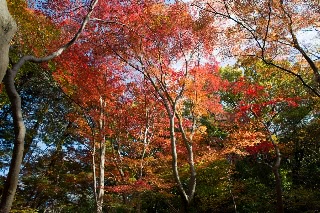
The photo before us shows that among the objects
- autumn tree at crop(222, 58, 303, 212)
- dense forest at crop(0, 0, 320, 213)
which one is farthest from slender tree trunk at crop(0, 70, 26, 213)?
autumn tree at crop(222, 58, 303, 212)

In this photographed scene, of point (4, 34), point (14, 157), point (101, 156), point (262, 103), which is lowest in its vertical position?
point (14, 157)

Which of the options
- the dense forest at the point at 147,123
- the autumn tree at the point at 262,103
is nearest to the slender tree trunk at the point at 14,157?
the dense forest at the point at 147,123

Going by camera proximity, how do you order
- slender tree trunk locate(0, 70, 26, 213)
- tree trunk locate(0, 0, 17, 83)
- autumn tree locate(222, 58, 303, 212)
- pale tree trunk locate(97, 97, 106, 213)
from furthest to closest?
autumn tree locate(222, 58, 303, 212)
pale tree trunk locate(97, 97, 106, 213)
slender tree trunk locate(0, 70, 26, 213)
tree trunk locate(0, 0, 17, 83)

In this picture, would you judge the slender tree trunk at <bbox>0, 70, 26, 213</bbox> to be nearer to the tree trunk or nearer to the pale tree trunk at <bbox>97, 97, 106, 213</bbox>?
the tree trunk

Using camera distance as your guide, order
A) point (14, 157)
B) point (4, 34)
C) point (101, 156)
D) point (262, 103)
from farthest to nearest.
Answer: point (262, 103), point (101, 156), point (14, 157), point (4, 34)

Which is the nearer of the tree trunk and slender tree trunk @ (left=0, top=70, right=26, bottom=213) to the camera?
the tree trunk

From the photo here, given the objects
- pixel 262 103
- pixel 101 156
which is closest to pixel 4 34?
pixel 101 156

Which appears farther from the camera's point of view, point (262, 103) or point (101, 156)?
point (262, 103)

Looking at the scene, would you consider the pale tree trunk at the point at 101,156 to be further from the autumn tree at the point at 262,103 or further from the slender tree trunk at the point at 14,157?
the autumn tree at the point at 262,103

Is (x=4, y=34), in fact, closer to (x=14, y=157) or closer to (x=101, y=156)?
(x=14, y=157)

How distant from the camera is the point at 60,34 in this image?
12656 mm

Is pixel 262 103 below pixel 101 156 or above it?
above

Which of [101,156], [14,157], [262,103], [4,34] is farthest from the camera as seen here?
[262,103]

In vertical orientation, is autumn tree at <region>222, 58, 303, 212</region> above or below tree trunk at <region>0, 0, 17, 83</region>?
above
